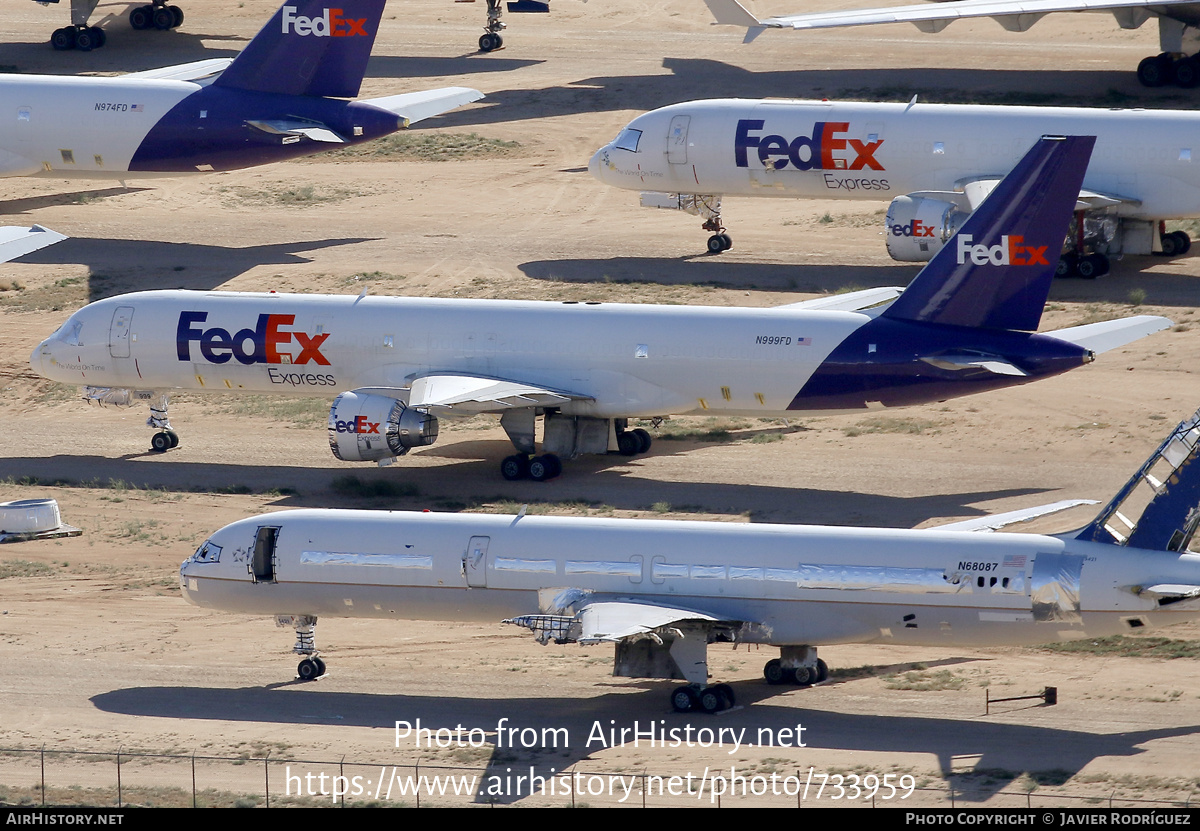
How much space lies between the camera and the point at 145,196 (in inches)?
3095

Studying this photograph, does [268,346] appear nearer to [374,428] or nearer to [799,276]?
[374,428]

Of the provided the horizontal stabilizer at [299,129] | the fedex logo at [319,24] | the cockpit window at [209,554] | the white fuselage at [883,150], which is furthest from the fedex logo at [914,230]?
the cockpit window at [209,554]

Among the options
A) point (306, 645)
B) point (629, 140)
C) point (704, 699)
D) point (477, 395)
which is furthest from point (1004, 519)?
point (629, 140)

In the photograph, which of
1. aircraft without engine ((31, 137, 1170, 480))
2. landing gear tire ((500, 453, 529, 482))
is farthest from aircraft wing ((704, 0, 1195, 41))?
landing gear tire ((500, 453, 529, 482))

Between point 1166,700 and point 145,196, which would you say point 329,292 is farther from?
point 1166,700

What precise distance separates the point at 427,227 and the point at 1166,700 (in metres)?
43.8

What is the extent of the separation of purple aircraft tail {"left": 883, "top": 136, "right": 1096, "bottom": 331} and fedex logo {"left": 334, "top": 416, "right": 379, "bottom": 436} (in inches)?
603

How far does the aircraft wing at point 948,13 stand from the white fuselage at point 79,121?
22.1 metres

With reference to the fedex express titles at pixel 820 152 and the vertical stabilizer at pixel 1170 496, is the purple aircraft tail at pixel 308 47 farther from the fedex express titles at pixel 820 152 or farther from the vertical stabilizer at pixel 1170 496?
the vertical stabilizer at pixel 1170 496

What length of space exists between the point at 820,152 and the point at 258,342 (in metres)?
22.9

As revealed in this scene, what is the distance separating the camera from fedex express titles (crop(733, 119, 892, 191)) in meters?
65.2

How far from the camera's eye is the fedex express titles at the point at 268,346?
51.9 m

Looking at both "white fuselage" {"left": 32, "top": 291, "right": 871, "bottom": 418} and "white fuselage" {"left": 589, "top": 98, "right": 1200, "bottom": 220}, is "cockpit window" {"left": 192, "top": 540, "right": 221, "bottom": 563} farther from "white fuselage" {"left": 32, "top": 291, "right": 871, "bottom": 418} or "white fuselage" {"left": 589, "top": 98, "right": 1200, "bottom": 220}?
"white fuselage" {"left": 589, "top": 98, "right": 1200, "bottom": 220}

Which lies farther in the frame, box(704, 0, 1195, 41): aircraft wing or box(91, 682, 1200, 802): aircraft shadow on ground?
box(704, 0, 1195, 41): aircraft wing
